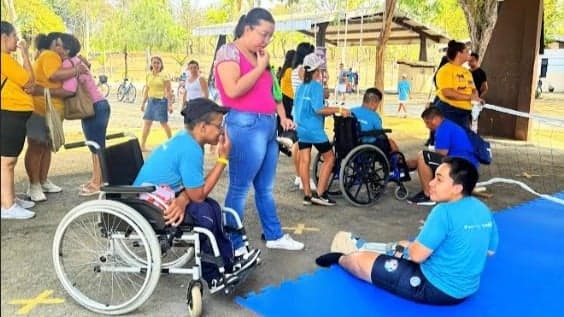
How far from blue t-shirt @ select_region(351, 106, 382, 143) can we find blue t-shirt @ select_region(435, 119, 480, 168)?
0.52 meters

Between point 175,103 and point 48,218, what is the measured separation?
280 cm

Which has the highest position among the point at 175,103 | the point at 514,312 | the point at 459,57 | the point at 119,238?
the point at 459,57

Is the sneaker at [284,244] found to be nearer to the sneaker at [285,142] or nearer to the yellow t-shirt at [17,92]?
the yellow t-shirt at [17,92]

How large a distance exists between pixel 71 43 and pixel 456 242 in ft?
10.4


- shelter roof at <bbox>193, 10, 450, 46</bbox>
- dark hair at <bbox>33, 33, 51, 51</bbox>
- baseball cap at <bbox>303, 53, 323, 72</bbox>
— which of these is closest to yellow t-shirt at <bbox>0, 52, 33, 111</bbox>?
dark hair at <bbox>33, 33, 51, 51</bbox>

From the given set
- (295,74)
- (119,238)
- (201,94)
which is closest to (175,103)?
(201,94)

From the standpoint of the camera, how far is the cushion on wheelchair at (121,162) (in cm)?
246

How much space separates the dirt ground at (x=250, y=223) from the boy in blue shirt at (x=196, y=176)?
249mm

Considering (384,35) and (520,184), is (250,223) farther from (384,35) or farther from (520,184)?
(384,35)

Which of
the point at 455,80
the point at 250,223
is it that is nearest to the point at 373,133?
the point at 455,80

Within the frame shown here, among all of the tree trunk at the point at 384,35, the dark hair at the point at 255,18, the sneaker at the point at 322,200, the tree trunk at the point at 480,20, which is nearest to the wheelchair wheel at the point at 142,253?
the dark hair at the point at 255,18

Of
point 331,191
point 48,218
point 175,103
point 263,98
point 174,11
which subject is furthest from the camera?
point 175,103

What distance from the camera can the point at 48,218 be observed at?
3.67 metres

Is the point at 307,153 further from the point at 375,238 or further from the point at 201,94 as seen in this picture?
the point at 201,94
